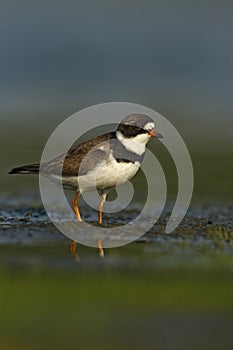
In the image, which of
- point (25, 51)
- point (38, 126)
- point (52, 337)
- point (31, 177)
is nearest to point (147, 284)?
point (52, 337)

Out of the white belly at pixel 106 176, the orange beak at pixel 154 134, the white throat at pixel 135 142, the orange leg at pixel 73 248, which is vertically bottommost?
the orange leg at pixel 73 248

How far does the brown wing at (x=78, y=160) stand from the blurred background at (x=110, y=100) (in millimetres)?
1301

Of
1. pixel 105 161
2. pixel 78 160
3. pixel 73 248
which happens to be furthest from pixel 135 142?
pixel 73 248

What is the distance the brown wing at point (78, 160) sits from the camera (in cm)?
1181

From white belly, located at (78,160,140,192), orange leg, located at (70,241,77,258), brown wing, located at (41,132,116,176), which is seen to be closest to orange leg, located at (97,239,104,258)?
orange leg, located at (70,241,77,258)

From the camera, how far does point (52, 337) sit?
761 cm

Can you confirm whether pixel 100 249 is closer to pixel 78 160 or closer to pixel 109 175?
pixel 109 175

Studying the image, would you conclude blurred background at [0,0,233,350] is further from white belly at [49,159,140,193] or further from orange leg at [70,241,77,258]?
white belly at [49,159,140,193]

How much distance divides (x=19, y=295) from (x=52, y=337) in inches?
48.1

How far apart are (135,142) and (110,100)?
13391 millimetres

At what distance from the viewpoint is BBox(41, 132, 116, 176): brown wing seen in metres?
11.8

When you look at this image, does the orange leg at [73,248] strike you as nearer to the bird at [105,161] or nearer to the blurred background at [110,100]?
the blurred background at [110,100]

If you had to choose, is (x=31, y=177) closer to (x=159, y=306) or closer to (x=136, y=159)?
(x=136, y=159)

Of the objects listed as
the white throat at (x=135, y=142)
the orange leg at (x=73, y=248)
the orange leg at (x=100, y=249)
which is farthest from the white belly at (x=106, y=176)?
the orange leg at (x=73, y=248)
